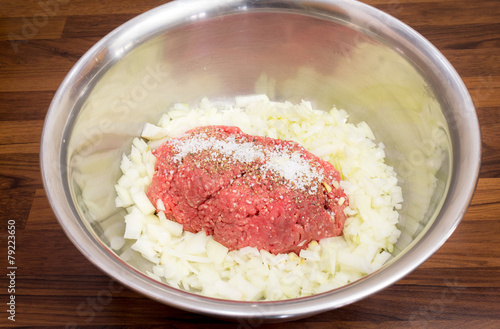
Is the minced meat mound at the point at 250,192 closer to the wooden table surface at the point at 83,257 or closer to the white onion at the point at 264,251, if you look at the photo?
the white onion at the point at 264,251

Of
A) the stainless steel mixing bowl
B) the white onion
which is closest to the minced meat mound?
the white onion

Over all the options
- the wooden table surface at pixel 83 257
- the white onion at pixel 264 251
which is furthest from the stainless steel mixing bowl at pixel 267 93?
the wooden table surface at pixel 83 257

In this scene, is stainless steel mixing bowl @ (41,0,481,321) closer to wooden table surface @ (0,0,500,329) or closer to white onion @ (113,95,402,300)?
white onion @ (113,95,402,300)

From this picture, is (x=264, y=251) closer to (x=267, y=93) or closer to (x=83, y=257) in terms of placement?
(x=83, y=257)

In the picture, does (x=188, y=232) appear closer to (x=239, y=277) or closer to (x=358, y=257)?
(x=239, y=277)

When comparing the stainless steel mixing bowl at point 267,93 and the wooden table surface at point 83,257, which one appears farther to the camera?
the wooden table surface at point 83,257

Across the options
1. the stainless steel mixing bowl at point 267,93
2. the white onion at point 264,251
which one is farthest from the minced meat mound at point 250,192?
the stainless steel mixing bowl at point 267,93

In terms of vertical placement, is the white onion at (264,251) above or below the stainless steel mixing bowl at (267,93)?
below

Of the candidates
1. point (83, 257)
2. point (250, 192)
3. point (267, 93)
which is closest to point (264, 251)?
point (250, 192)
